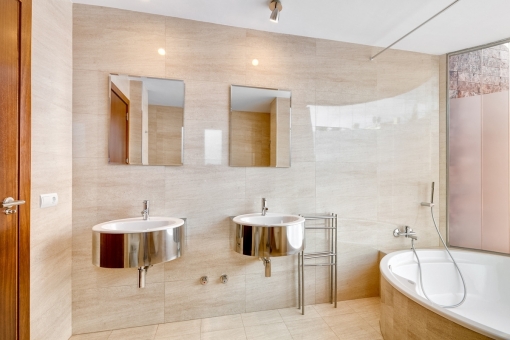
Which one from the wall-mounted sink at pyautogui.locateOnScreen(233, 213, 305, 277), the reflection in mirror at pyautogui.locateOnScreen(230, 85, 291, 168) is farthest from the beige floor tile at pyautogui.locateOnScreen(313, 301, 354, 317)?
the reflection in mirror at pyautogui.locateOnScreen(230, 85, 291, 168)

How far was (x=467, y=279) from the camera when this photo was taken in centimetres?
205

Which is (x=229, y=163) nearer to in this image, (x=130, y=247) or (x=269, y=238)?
(x=269, y=238)

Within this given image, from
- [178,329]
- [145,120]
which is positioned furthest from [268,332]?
[145,120]

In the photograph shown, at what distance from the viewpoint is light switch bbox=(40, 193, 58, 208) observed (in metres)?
1.44

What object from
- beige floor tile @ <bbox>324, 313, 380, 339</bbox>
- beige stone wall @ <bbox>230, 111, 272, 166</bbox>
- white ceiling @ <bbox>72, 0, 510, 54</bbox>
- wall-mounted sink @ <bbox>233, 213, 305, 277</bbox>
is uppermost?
white ceiling @ <bbox>72, 0, 510, 54</bbox>

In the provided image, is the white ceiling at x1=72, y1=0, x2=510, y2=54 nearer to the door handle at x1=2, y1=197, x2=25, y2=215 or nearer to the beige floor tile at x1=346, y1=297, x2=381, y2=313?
the door handle at x1=2, y1=197, x2=25, y2=215

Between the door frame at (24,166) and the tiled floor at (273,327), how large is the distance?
2.16ft

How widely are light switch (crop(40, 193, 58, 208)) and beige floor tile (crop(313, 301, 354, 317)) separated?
2229mm

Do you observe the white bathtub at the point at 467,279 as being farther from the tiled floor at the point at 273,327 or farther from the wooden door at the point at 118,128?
the wooden door at the point at 118,128

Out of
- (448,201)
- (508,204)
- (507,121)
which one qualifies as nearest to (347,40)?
(507,121)

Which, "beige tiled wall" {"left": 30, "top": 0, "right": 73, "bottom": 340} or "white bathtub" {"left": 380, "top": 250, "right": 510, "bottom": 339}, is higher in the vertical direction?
Result: "beige tiled wall" {"left": 30, "top": 0, "right": 73, "bottom": 340}

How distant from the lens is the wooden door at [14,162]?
1179 mm

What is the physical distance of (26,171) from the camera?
132 cm

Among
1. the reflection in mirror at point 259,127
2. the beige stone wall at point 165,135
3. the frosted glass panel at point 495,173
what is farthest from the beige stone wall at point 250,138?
the frosted glass panel at point 495,173
